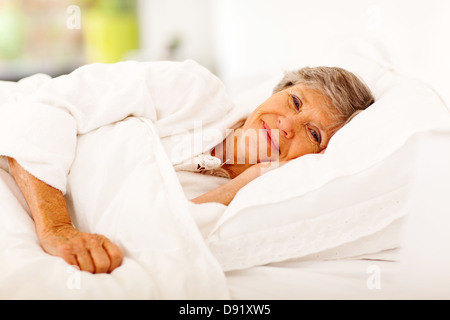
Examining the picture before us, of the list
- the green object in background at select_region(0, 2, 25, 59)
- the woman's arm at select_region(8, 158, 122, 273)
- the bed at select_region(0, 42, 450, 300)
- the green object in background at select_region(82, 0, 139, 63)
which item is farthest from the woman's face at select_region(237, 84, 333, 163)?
the green object in background at select_region(0, 2, 25, 59)

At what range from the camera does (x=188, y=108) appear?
1170 mm

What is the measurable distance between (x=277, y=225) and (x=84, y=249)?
0.33 metres

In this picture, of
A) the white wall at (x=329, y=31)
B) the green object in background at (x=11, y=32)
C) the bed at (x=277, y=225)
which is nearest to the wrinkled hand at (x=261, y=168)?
the bed at (x=277, y=225)

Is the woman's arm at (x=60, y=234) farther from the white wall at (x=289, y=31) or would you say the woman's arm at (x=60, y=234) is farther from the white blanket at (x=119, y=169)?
the white wall at (x=289, y=31)

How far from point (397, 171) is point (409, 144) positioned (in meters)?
0.05

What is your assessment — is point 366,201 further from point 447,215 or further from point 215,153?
point 215,153

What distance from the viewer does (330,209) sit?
2.69 feet

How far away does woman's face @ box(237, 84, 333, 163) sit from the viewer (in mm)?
1094

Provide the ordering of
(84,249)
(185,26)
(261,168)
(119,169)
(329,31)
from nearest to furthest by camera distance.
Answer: (84,249) < (119,169) < (261,168) < (329,31) < (185,26)

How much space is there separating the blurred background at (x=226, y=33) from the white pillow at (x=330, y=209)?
1.44 ft

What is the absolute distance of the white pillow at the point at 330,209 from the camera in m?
0.81

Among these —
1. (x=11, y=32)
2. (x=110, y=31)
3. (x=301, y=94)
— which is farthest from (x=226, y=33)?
(x=301, y=94)

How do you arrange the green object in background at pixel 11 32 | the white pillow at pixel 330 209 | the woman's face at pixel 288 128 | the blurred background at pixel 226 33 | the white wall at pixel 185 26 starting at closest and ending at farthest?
the white pillow at pixel 330 209 → the woman's face at pixel 288 128 → the blurred background at pixel 226 33 → the white wall at pixel 185 26 → the green object in background at pixel 11 32

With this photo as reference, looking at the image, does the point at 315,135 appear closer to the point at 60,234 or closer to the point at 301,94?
the point at 301,94
